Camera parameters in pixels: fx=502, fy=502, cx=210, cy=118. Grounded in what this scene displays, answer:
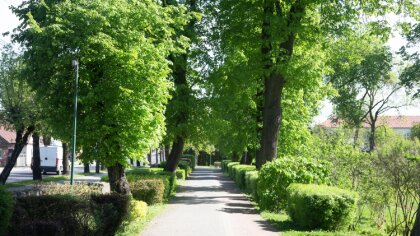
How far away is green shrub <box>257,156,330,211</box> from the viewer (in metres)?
17.4

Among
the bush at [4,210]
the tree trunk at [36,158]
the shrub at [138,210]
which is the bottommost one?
the shrub at [138,210]

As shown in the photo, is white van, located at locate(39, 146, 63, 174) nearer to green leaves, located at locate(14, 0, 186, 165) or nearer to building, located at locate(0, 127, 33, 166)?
building, located at locate(0, 127, 33, 166)

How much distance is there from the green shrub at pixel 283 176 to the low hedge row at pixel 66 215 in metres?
7.62

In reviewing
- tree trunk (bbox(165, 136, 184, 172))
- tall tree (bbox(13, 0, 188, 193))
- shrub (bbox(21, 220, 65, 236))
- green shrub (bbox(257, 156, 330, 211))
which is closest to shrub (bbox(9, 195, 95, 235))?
shrub (bbox(21, 220, 65, 236))

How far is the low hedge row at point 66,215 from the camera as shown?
7730 mm

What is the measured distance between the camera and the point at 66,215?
8.95 meters

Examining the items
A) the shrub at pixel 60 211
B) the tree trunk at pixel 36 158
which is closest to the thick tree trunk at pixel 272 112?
the shrub at pixel 60 211

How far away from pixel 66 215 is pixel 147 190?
9.71 m

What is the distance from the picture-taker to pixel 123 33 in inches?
567

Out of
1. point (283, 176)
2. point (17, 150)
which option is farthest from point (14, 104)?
point (283, 176)

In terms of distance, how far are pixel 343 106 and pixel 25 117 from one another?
35.8m

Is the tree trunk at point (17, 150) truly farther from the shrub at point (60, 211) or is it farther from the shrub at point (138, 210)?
the shrub at point (60, 211)

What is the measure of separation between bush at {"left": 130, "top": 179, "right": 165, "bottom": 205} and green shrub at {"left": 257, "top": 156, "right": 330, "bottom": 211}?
3.90 metres

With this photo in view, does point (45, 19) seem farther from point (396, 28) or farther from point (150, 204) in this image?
point (396, 28)
